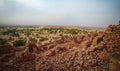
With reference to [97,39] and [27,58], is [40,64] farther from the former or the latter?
[97,39]

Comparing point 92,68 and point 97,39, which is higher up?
point 97,39

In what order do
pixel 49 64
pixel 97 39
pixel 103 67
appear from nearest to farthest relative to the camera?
pixel 103 67 → pixel 49 64 → pixel 97 39

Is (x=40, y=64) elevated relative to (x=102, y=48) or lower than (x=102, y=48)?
lower

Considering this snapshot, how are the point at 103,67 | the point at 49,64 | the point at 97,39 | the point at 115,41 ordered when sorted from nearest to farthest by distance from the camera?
the point at 103,67 → the point at 49,64 → the point at 115,41 → the point at 97,39

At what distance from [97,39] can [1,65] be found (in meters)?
4.66

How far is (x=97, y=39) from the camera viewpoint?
24.0 feet

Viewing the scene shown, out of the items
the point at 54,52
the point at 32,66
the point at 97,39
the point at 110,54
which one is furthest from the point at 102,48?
the point at 32,66

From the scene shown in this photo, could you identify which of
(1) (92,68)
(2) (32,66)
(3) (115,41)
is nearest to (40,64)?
(2) (32,66)

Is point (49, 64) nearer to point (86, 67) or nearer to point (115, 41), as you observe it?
point (86, 67)

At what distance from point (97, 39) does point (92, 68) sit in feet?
7.21

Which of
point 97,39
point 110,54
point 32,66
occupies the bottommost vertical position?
point 32,66

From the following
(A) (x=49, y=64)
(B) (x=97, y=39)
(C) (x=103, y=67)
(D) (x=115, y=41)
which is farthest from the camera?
(B) (x=97, y=39)

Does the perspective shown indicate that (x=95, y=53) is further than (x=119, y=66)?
Yes

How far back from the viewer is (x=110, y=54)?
6.04 meters
